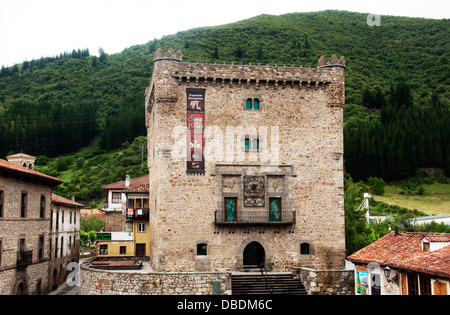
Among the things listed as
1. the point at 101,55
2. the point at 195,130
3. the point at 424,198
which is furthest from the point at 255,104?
the point at 101,55

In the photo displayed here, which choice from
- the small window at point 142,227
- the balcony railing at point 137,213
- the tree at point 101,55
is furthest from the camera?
the tree at point 101,55

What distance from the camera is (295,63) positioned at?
11262cm

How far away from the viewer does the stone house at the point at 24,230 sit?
27.5 metres

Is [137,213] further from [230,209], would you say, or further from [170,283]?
[170,283]

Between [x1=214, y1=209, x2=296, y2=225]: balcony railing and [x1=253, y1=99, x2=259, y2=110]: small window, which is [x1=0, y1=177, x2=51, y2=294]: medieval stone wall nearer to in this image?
[x1=214, y1=209, x2=296, y2=225]: balcony railing

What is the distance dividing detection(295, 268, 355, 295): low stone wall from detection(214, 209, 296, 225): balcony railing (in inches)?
163

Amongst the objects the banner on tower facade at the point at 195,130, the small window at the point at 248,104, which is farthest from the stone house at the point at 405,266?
the small window at the point at 248,104

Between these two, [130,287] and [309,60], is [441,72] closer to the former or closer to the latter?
[309,60]

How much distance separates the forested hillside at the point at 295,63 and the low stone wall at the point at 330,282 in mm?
62549

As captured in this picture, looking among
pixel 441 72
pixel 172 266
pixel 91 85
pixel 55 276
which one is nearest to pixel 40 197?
pixel 55 276

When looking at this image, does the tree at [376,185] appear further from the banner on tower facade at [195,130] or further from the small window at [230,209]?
the banner on tower facade at [195,130]

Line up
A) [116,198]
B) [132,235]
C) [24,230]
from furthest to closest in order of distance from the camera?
[116,198] → [132,235] → [24,230]

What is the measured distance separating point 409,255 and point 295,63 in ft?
320

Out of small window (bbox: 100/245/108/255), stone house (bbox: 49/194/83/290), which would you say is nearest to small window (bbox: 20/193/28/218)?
stone house (bbox: 49/194/83/290)
